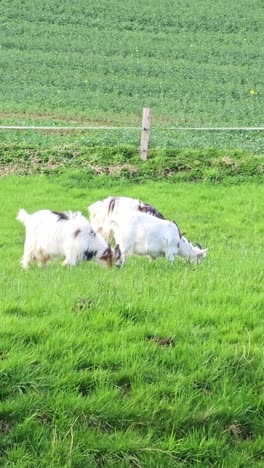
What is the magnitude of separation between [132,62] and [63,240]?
2757cm

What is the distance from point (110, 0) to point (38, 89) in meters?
17.3

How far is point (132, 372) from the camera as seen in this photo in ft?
16.8

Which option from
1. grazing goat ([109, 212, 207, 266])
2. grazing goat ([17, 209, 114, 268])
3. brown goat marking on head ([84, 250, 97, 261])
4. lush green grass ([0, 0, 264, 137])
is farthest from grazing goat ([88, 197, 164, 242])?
lush green grass ([0, 0, 264, 137])

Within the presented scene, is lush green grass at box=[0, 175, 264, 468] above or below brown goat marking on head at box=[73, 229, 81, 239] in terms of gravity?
above

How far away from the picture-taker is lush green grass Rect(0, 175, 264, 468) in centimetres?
449

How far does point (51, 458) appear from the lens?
4.31 metres

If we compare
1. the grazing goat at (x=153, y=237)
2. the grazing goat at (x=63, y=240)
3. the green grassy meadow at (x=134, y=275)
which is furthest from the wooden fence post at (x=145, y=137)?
the grazing goat at (x=63, y=240)

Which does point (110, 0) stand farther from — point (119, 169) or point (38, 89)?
point (119, 169)

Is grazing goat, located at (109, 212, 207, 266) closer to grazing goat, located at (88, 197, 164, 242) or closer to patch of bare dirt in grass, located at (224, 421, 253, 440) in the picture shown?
grazing goat, located at (88, 197, 164, 242)

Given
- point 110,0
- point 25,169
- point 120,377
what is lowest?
point 25,169

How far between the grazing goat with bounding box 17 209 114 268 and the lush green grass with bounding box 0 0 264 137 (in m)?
15.2

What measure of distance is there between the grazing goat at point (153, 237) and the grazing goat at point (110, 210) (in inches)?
9.1

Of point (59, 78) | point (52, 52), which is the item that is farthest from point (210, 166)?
point (52, 52)

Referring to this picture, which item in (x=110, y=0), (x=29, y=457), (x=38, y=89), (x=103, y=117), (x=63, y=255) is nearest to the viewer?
(x=29, y=457)
